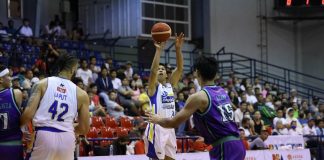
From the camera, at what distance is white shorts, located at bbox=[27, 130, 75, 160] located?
22.0ft

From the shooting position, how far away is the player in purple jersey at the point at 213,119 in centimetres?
652

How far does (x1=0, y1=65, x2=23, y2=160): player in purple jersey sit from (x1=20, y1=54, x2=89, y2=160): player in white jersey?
30 cm

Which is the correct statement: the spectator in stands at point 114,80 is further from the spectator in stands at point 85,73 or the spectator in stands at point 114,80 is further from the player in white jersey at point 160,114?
the player in white jersey at point 160,114

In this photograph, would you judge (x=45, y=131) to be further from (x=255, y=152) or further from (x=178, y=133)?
(x=178, y=133)

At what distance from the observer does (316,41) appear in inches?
1218

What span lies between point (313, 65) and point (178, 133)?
1589 cm

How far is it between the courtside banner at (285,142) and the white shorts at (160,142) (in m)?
7.49

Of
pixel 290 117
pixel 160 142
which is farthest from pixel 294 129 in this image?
pixel 160 142

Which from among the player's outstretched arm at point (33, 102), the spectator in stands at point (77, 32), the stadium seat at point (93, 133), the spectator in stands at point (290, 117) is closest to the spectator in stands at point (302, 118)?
the spectator in stands at point (290, 117)

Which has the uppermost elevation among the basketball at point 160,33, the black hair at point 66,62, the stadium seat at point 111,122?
the basketball at point 160,33

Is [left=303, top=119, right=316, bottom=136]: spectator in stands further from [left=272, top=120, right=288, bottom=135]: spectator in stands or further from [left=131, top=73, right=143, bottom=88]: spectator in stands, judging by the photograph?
[left=131, top=73, right=143, bottom=88]: spectator in stands

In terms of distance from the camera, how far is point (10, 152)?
23.3 feet

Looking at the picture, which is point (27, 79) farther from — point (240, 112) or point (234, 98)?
point (234, 98)

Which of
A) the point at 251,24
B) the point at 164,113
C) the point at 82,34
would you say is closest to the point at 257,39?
the point at 251,24
